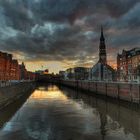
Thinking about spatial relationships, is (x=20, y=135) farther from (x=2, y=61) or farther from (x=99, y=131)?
(x=2, y=61)

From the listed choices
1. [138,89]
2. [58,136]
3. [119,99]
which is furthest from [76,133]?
[119,99]

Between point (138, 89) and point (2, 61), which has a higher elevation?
point (2, 61)

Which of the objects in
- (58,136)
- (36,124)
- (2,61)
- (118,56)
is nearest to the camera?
(58,136)

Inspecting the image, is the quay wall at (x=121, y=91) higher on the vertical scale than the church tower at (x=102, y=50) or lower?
lower

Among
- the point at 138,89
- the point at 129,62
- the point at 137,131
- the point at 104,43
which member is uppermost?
the point at 104,43

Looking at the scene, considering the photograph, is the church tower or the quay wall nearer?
the quay wall

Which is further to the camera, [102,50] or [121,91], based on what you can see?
[102,50]

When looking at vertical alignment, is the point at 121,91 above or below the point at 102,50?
below

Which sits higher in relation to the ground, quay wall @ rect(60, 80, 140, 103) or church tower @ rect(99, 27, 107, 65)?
church tower @ rect(99, 27, 107, 65)

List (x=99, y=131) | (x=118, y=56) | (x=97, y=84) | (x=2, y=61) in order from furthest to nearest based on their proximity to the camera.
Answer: (x=118, y=56) < (x=2, y=61) < (x=97, y=84) < (x=99, y=131)

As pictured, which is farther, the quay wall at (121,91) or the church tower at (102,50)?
the church tower at (102,50)

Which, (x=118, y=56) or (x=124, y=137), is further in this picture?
(x=118, y=56)

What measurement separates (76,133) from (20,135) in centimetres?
489

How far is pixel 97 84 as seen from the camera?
2960 inches
